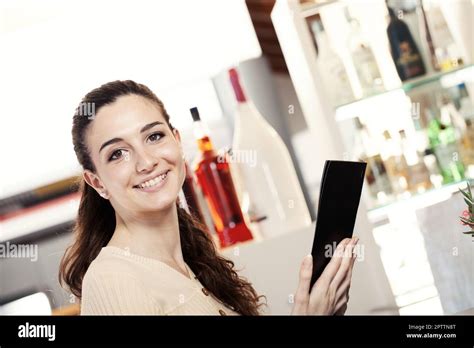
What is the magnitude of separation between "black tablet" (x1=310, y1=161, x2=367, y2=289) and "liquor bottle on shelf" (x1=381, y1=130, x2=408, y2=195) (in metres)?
0.44

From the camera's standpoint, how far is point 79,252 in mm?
1889

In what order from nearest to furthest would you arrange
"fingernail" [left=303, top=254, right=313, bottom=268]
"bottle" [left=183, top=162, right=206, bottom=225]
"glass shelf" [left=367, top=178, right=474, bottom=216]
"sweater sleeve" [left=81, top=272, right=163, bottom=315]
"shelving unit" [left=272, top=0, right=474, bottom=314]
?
1. "sweater sleeve" [left=81, top=272, right=163, bottom=315]
2. "fingernail" [left=303, top=254, right=313, bottom=268]
3. "bottle" [left=183, top=162, right=206, bottom=225]
4. "shelving unit" [left=272, top=0, right=474, bottom=314]
5. "glass shelf" [left=367, top=178, right=474, bottom=216]

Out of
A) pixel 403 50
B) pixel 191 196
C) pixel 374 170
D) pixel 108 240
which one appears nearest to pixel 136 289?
pixel 108 240

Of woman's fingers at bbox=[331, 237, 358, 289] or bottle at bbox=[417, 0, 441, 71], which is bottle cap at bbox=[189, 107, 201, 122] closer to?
woman's fingers at bbox=[331, 237, 358, 289]

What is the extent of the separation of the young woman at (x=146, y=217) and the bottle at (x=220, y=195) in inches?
1.8

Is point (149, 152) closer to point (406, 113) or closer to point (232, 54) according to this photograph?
point (232, 54)

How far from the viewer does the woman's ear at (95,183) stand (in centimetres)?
186

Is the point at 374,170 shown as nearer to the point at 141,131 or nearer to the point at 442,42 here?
the point at 442,42

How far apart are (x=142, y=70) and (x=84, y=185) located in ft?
1.08

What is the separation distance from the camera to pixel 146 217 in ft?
6.13

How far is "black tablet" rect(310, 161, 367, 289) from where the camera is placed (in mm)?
1788

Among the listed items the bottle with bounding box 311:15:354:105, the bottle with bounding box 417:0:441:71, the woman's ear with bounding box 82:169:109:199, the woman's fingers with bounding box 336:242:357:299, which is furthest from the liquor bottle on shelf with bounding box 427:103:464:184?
the woman's ear with bounding box 82:169:109:199

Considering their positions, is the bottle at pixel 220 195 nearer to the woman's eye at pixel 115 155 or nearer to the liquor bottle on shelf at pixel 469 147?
the woman's eye at pixel 115 155
